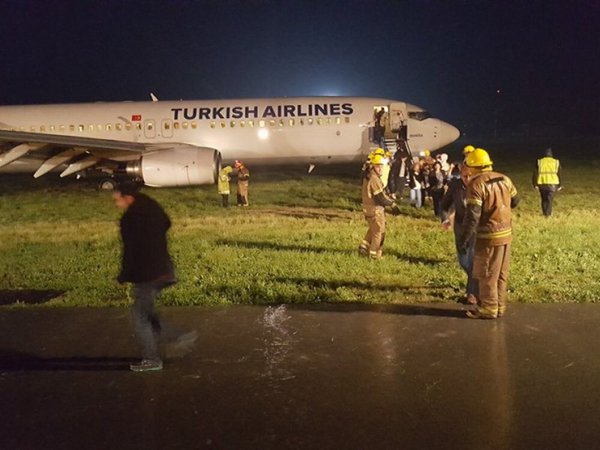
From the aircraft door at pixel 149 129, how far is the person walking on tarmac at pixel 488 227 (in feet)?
50.2

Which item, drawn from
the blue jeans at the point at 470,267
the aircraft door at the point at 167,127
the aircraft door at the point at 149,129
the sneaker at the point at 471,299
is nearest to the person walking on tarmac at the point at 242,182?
the aircraft door at the point at 167,127

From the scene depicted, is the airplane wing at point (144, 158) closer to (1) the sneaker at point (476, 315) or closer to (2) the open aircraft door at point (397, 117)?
(2) the open aircraft door at point (397, 117)

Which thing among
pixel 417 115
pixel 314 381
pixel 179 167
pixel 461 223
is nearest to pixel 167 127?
pixel 179 167

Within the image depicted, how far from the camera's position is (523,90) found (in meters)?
128

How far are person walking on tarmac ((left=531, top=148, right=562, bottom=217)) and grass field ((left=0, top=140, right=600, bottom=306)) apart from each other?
44cm

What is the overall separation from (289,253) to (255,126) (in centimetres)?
1052

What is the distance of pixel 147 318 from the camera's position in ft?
18.2

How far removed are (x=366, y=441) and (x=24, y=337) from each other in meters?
4.22

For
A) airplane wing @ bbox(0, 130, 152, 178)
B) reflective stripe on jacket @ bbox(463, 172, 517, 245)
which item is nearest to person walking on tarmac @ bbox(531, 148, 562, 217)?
reflective stripe on jacket @ bbox(463, 172, 517, 245)

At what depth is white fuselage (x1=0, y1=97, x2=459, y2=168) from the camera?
2017cm

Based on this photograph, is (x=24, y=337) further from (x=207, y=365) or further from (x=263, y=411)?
(x=263, y=411)

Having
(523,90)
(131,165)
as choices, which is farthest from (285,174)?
(523,90)

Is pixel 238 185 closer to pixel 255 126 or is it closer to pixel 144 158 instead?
pixel 144 158

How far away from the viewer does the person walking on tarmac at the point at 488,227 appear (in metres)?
6.57
